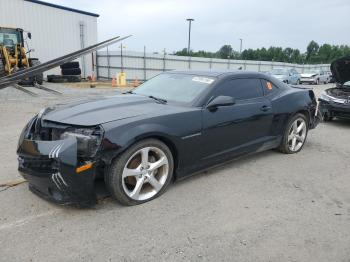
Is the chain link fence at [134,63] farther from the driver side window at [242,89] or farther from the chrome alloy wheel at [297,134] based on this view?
the driver side window at [242,89]

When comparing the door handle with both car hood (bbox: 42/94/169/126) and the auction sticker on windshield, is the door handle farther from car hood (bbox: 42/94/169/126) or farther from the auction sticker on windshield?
car hood (bbox: 42/94/169/126)

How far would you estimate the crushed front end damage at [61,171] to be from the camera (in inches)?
118

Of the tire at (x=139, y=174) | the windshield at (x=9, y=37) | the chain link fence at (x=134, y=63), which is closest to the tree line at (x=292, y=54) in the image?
the chain link fence at (x=134, y=63)

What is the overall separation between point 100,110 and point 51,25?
2219 cm

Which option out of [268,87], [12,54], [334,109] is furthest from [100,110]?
[12,54]

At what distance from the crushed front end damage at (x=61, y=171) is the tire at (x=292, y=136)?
3.48m

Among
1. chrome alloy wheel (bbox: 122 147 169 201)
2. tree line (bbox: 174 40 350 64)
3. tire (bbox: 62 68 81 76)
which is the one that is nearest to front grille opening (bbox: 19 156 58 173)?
chrome alloy wheel (bbox: 122 147 169 201)

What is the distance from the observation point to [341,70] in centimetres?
863

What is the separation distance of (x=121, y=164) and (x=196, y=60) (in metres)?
27.0

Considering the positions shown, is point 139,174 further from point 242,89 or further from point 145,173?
point 242,89

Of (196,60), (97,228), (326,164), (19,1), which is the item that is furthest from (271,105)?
(196,60)

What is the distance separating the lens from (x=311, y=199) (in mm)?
3811

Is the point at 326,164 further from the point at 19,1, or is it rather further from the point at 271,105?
the point at 19,1

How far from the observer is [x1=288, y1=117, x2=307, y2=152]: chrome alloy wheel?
5.52m
